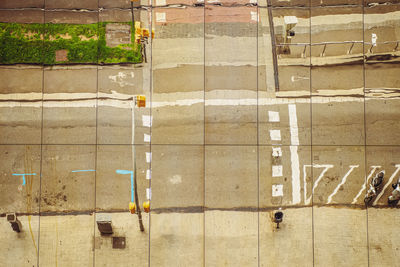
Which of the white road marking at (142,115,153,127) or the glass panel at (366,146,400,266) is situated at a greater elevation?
the white road marking at (142,115,153,127)

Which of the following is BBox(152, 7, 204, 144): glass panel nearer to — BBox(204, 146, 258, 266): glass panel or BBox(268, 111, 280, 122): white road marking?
BBox(204, 146, 258, 266): glass panel

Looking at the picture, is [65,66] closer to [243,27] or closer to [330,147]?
[243,27]

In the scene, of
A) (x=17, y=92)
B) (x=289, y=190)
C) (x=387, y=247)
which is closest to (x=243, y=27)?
(x=289, y=190)

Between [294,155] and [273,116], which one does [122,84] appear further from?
[294,155]

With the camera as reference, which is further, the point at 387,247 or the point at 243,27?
the point at 243,27

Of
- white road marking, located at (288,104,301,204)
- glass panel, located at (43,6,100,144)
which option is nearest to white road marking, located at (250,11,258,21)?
white road marking, located at (288,104,301,204)

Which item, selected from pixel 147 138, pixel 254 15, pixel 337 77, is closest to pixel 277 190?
pixel 337 77
